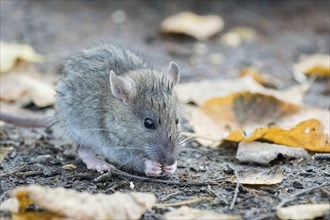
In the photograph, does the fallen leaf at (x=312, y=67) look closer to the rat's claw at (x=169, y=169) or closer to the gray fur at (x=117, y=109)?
the gray fur at (x=117, y=109)

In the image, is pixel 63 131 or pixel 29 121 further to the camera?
pixel 29 121

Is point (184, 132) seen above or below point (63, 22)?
below

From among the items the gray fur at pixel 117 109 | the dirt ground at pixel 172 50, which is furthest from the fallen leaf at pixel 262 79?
the gray fur at pixel 117 109

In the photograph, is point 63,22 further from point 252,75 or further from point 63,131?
point 63,131

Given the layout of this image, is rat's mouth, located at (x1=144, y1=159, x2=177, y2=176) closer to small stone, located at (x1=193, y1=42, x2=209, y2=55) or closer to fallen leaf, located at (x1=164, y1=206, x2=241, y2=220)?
fallen leaf, located at (x1=164, y1=206, x2=241, y2=220)

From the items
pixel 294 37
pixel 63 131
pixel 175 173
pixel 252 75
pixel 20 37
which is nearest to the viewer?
pixel 175 173

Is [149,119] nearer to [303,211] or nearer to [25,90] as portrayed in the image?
[303,211]

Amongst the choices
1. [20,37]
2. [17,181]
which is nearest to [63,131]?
[17,181]
